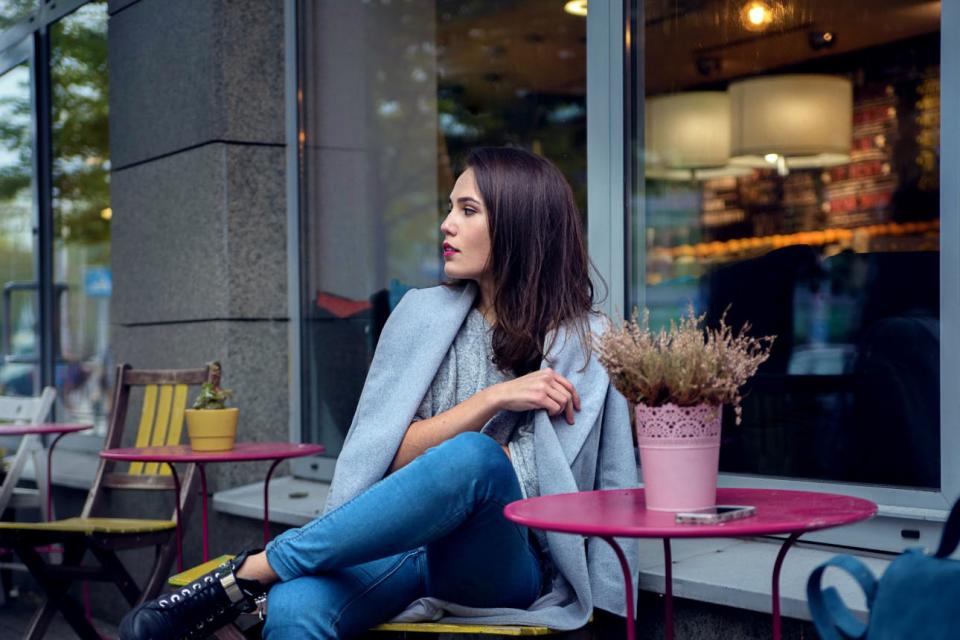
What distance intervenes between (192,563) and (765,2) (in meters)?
3.06

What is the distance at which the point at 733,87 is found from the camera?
353 centimetres

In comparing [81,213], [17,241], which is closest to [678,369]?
[81,213]

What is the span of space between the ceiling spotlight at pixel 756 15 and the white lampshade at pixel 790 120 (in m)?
0.24

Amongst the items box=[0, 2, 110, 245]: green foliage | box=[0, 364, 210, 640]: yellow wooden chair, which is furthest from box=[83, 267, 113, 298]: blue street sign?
box=[0, 364, 210, 640]: yellow wooden chair

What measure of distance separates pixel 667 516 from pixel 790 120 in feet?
6.39

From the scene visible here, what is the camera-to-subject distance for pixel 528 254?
2.88 metres

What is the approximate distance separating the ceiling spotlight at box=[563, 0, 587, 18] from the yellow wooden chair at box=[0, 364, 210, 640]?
5.93ft

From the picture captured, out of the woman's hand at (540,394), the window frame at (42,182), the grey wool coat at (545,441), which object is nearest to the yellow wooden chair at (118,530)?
the grey wool coat at (545,441)

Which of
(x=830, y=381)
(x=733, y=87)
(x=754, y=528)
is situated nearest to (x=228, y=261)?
(x=733, y=87)

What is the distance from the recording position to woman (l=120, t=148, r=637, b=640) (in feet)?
7.96

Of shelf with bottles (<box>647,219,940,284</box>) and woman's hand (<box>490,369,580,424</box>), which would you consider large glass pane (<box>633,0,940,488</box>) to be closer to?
shelf with bottles (<box>647,219,940,284</box>)

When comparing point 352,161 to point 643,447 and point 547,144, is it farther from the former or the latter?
point 643,447

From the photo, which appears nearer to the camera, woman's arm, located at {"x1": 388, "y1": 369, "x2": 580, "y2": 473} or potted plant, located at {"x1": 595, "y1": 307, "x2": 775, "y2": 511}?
potted plant, located at {"x1": 595, "y1": 307, "x2": 775, "y2": 511}

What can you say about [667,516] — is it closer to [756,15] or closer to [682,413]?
[682,413]
